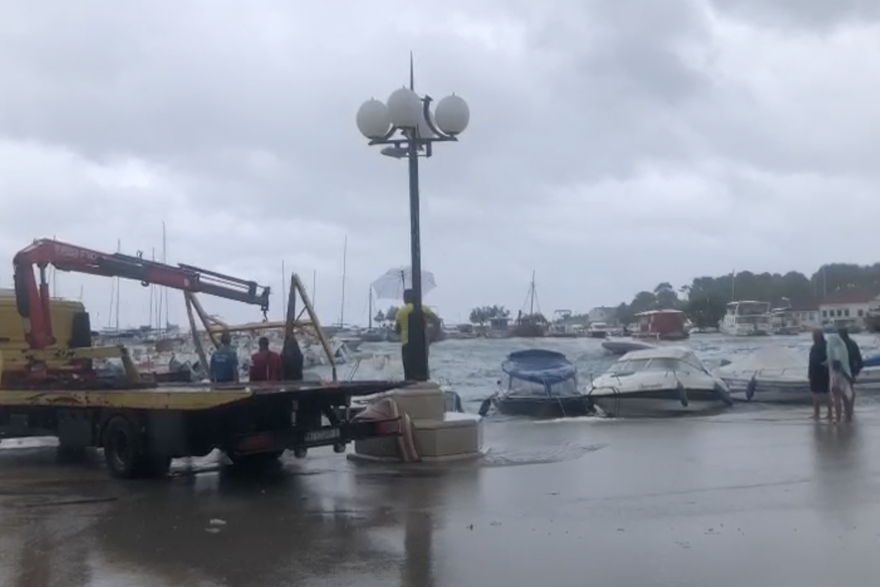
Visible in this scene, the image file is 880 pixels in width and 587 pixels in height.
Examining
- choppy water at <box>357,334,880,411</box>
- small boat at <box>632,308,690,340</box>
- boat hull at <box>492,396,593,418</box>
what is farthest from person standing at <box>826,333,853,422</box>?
small boat at <box>632,308,690,340</box>

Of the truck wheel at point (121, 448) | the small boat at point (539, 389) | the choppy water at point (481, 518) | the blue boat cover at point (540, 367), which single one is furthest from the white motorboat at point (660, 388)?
the truck wheel at point (121, 448)

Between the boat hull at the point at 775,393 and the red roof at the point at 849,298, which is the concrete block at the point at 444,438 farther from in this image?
the red roof at the point at 849,298

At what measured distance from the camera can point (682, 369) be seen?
27656mm

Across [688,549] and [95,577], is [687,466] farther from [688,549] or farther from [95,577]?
[95,577]

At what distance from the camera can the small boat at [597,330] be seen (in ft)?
310

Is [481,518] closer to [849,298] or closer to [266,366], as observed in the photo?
[266,366]

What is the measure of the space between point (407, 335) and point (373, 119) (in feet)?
9.79

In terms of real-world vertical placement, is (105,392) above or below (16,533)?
above

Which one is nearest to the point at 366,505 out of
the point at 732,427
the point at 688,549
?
the point at 688,549

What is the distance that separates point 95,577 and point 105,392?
642 centimetres

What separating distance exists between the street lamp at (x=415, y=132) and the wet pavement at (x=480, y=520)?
1.98m

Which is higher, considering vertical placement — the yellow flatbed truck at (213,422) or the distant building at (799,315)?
the distant building at (799,315)

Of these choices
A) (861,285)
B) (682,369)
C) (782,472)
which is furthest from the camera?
(861,285)

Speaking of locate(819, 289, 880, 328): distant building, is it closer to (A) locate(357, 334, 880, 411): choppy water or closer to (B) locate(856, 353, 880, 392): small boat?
(A) locate(357, 334, 880, 411): choppy water
